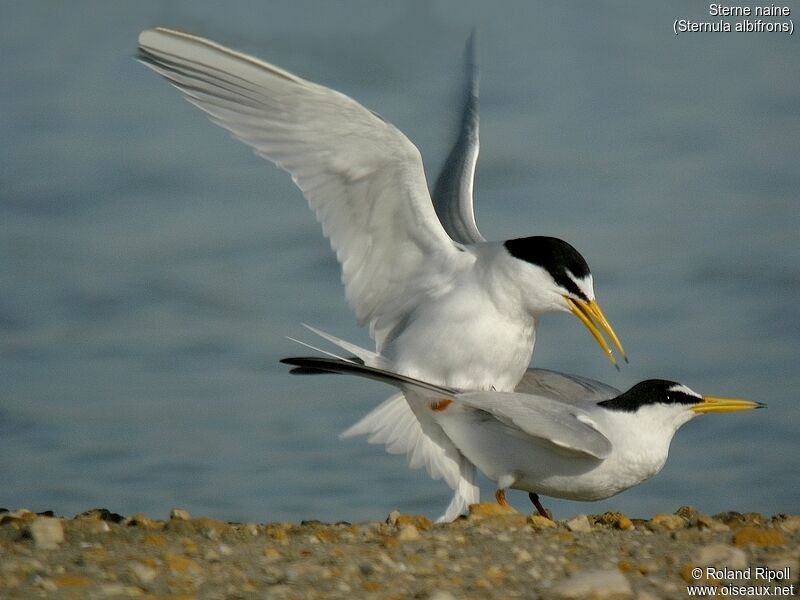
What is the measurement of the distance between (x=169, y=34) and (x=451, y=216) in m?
3.32

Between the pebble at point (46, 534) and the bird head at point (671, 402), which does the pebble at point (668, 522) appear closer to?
the bird head at point (671, 402)

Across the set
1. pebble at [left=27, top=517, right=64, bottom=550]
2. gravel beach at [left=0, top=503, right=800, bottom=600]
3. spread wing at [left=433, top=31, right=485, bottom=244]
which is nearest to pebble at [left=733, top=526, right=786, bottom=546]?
gravel beach at [left=0, top=503, right=800, bottom=600]

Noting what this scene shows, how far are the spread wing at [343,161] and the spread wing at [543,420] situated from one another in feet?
3.57

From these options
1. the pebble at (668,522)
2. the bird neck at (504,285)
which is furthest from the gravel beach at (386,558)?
the bird neck at (504,285)

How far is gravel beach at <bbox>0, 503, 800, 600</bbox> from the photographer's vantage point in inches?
182

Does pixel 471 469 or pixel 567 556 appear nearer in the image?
pixel 567 556

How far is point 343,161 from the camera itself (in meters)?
7.37

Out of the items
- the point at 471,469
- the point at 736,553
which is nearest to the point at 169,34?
the point at 471,469

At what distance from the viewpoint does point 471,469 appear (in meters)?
7.47

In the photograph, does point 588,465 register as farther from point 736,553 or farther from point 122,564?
point 122,564

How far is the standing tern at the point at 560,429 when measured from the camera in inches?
264

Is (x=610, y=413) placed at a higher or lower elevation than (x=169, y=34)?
lower

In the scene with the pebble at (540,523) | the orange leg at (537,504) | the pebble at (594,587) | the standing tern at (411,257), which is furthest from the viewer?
the orange leg at (537,504)

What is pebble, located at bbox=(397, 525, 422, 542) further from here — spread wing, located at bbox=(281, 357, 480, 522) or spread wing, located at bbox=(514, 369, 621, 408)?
spread wing, located at bbox=(514, 369, 621, 408)
